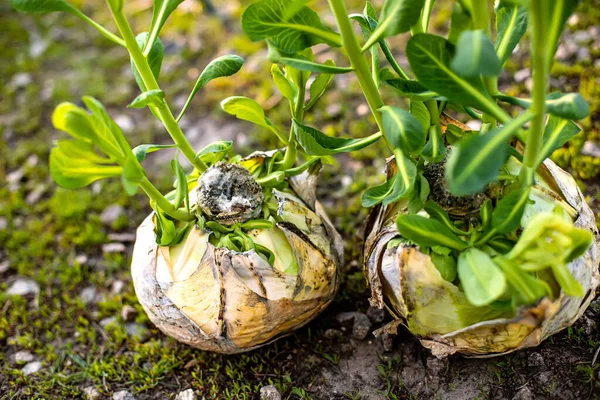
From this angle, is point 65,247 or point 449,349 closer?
point 449,349

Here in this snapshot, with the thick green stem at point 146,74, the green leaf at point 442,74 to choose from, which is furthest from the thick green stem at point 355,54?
the thick green stem at point 146,74

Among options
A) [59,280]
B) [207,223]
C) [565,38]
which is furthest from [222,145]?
[565,38]

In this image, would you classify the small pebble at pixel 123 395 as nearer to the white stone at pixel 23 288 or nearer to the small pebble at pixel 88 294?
the small pebble at pixel 88 294

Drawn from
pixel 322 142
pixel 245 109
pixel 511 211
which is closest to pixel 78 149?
pixel 245 109

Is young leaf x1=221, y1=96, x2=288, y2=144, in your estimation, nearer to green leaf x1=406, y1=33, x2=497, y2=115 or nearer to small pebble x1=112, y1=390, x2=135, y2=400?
green leaf x1=406, y1=33, x2=497, y2=115

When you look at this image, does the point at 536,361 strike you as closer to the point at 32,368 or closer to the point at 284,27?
the point at 284,27

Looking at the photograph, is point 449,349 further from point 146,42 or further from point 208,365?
point 146,42
